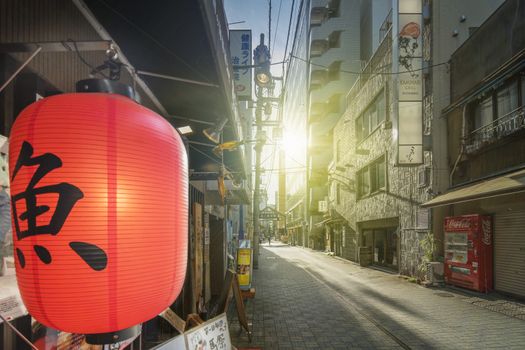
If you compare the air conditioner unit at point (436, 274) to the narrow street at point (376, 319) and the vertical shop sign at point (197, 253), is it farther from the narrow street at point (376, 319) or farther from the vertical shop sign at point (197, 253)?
the vertical shop sign at point (197, 253)

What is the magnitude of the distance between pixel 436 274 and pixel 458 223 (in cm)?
246

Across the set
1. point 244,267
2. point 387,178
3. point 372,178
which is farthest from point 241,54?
point 372,178

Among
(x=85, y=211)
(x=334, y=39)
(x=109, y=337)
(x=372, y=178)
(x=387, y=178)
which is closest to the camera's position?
(x=85, y=211)

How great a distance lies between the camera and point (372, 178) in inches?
979

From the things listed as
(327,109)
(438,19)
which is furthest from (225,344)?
(327,109)

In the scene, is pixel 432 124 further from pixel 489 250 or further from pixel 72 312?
pixel 72 312

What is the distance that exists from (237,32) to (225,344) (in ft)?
36.9

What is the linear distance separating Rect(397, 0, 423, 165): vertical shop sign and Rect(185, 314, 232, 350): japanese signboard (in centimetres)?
1232

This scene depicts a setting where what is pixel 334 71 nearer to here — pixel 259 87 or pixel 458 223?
pixel 259 87

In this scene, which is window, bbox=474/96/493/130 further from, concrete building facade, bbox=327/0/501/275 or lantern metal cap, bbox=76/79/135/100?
lantern metal cap, bbox=76/79/135/100

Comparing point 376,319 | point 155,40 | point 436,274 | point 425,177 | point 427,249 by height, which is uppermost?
point 155,40

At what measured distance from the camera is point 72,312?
6.59 feet

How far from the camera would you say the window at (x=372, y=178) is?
75.4 feet

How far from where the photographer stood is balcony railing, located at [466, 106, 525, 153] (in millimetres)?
11705
